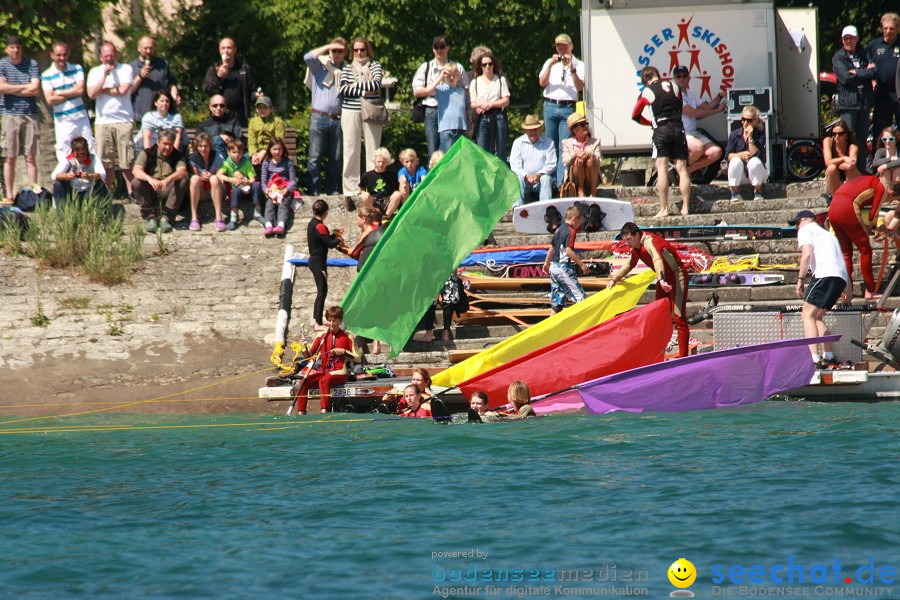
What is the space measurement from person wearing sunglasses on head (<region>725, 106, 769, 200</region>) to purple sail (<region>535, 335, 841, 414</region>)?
5.55 meters

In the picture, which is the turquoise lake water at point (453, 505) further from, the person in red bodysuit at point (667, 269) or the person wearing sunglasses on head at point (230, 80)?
the person wearing sunglasses on head at point (230, 80)

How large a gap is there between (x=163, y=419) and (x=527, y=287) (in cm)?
473

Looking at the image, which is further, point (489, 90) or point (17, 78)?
point (489, 90)

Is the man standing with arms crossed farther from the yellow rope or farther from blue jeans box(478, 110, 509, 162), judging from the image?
blue jeans box(478, 110, 509, 162)

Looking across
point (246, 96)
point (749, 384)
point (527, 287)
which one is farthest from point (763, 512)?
point (246, 96)

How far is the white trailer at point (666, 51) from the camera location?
20.0 metres

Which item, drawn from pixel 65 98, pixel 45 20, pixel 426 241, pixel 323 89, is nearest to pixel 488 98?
pixel 323 89

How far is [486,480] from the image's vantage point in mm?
10742

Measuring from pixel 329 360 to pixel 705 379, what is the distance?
13.0ft

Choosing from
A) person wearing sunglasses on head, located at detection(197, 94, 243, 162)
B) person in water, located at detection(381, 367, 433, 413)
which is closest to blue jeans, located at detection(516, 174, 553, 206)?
person wearing sunglasses on head, located at detection(197, 94, 243, 162)

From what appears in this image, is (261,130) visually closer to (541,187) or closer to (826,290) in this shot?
(541,187)

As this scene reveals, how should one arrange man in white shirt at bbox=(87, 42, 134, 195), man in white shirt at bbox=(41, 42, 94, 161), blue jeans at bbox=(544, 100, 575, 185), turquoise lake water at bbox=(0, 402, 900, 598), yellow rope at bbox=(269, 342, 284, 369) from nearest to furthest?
turquoise lake water at bbox=(0, 402, 900, 598), yellow rope at bbox=(269, 342, 284, 369), man in white shirt at bbox=(41, 42, 94, 161), man in white shirt at bbox=(87, 42, 134, 195), blue jeans at bbox=(544, 100, 575, 185)

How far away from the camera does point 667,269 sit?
14477 millimetres

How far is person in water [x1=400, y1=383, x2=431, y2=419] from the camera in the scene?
1359 cm
